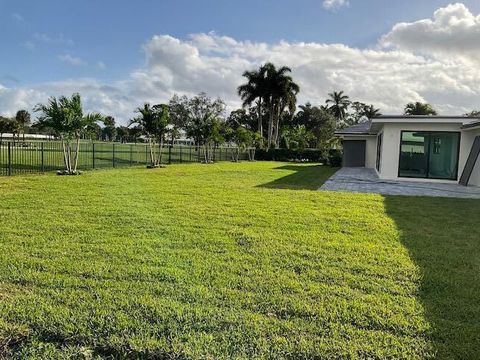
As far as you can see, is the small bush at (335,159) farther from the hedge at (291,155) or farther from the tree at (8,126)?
the tree at (8,126)

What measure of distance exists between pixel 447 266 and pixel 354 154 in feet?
70.4

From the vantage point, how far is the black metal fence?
49.5 ft

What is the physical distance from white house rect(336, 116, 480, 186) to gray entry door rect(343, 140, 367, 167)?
31.2ft

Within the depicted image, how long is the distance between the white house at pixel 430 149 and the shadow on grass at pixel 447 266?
6147 millimetres

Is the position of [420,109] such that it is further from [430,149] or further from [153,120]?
[153,120]

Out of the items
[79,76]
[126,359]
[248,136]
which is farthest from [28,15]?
[248,136]

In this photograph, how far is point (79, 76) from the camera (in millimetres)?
22266

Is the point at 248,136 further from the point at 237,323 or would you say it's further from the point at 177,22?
the point at 237,323

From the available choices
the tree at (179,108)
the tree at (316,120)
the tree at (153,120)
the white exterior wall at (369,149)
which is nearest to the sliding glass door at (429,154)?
the white exterior wall at (369,149)

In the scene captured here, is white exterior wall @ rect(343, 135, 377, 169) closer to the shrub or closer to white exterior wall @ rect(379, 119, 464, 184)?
the shrub

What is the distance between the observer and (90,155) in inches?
868

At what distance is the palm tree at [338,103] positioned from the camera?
58062mm

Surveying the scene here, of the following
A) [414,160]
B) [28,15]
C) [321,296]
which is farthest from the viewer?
[414,160]

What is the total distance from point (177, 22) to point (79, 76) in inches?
377
